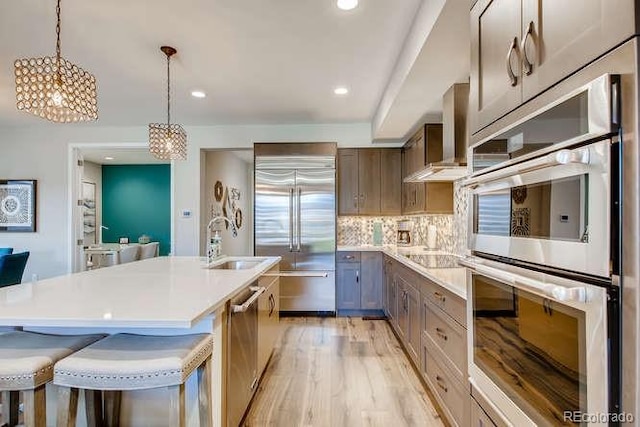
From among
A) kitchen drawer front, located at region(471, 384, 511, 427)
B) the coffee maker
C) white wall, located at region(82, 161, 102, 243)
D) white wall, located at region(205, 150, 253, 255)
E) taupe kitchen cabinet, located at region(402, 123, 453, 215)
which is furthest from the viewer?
white wall, located at region(82, 161, 102, 243)

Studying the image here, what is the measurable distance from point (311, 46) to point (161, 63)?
4.23ft

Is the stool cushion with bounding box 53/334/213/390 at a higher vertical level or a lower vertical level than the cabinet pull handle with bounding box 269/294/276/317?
Answer: higher

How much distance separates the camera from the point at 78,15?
2.28 meters

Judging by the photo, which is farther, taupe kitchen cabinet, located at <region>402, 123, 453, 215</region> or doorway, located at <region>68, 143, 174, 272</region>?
doorway, located at <region>68, 143, 174, 272</region>

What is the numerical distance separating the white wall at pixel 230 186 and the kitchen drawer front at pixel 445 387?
347 cm

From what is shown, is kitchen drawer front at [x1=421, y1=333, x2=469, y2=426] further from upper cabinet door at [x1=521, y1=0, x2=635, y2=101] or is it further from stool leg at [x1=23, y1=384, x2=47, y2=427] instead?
stool leg at [x1=23, y1=384, x2=47, y2=427]

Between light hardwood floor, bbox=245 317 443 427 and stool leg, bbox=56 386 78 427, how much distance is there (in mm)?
1088

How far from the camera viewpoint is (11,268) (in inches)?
138

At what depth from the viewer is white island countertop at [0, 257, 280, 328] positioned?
1323 mm

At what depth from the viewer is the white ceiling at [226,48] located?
7.28 feet

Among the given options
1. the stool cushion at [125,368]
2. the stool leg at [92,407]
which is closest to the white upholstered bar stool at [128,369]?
the stool cushion at [125,368]

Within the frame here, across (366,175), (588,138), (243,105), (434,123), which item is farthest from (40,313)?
(366,175)

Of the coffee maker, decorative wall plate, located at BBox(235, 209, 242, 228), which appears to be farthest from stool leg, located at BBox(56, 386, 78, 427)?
decorative wall plate, located at BBox(235, 209, 242, 228)

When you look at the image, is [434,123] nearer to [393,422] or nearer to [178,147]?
[178,147]
